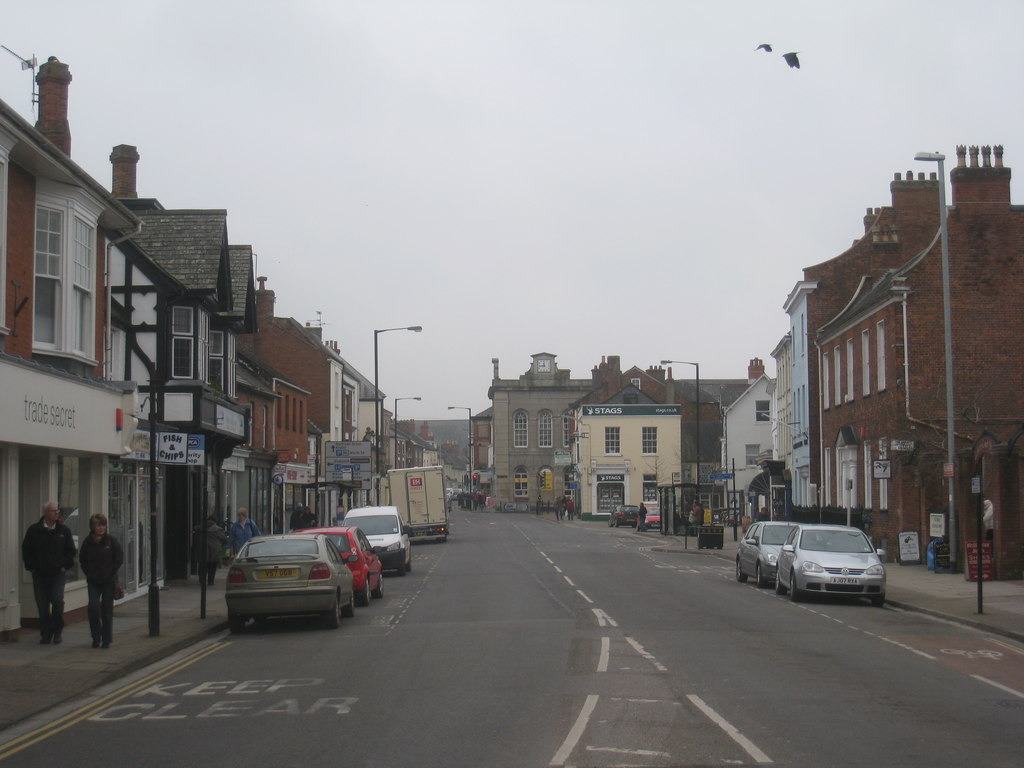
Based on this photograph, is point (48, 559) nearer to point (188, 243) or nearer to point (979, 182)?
point (188, 243)

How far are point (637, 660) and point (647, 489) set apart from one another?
74.0 m

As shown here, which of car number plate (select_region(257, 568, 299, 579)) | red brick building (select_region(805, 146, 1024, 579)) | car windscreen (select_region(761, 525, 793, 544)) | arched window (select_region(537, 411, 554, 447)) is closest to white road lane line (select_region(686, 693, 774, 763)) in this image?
car number plate (select_region(257, 568, 299, 579))

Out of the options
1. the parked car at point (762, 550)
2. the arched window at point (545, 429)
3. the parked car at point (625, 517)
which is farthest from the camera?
the arched window at point (545, 429)

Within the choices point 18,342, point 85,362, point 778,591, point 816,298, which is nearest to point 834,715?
point 18,342

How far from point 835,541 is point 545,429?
89800 mm

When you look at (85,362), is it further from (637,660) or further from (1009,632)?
(1009,632)

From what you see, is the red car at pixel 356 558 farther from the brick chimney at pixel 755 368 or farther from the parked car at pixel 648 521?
the brick chimney at pixel 755 368

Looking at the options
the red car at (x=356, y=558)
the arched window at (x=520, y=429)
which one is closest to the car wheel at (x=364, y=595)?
the red car at (x=356, y=558)

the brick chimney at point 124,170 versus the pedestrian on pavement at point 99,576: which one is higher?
the brick chimney at point 124,170

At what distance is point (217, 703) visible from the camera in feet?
36.3

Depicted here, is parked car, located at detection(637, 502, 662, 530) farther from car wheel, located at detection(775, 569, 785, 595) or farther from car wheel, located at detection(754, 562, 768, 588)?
car wheel, located at detection(775, 569, 785, 595)

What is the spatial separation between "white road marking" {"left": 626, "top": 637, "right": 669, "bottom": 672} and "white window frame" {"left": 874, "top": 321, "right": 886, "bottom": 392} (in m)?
22.5

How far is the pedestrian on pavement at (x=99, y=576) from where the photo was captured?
48.8 ft

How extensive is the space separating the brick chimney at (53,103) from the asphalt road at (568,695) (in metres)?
10.6
